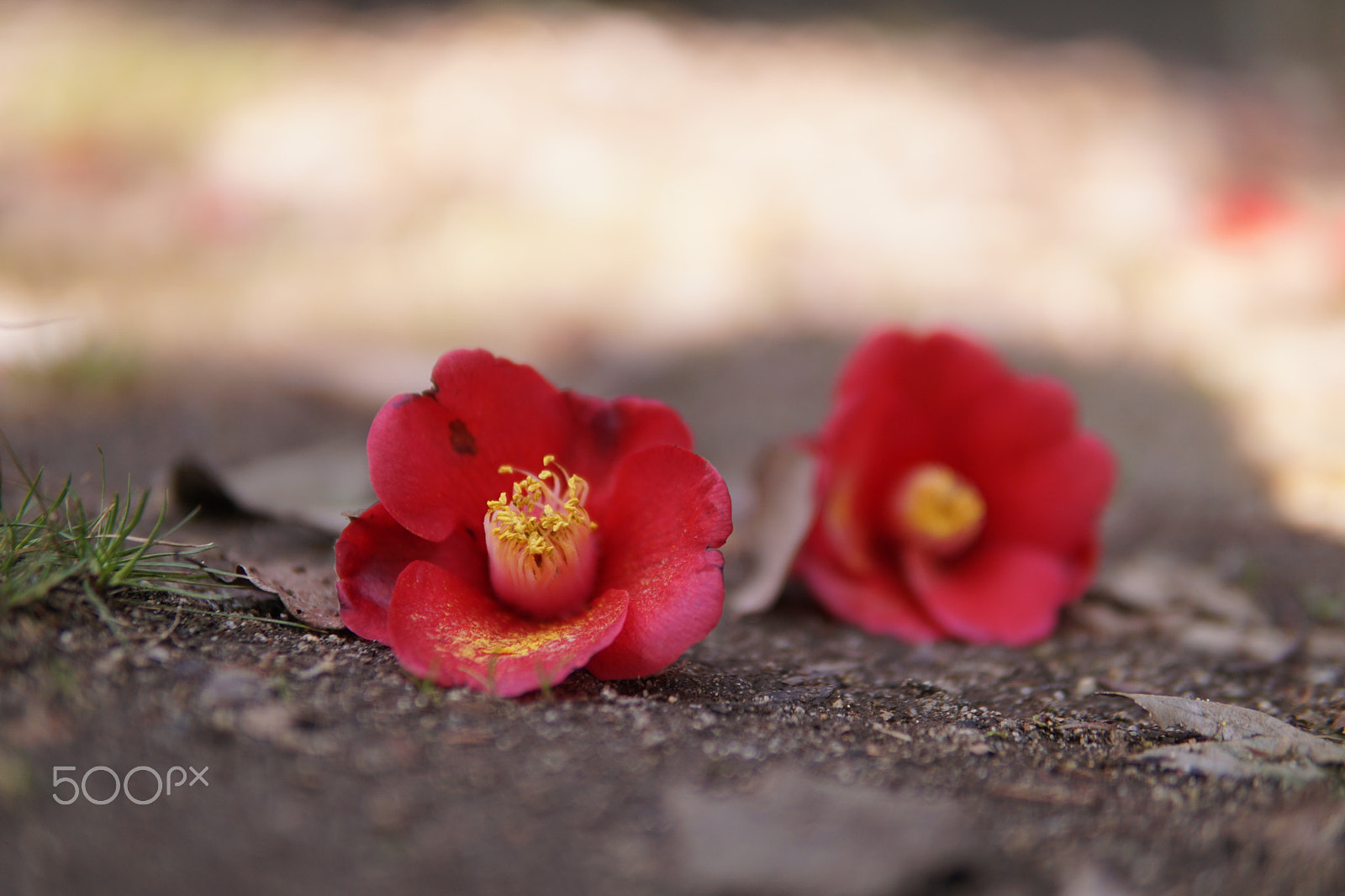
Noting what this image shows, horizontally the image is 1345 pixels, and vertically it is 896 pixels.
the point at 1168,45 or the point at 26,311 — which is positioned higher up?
the point at 1168,45

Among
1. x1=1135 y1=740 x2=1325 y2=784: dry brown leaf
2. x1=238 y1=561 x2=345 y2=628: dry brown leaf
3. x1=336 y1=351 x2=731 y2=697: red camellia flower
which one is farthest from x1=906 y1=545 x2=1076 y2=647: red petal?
x1=238 y1=561 x2=345 y2=628: dry brown leaf

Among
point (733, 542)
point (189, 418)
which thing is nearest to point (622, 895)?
point (733, 542)

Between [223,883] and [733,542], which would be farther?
[733,542]

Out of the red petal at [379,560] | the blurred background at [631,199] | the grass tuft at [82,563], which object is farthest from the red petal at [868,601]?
the blurred background at [631,199]

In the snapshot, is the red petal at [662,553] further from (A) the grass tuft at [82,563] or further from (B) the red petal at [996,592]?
(B) the red petal at [996,592]

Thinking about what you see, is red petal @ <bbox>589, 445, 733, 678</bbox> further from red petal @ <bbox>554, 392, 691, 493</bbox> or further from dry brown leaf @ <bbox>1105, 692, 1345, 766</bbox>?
dry brown leaf @ <bbox>1105, 692, 1345, 766</bbox>

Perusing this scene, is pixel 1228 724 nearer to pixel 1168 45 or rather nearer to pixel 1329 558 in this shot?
pixel 1329 558
